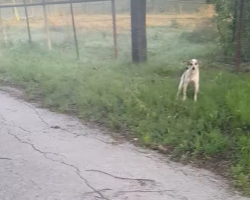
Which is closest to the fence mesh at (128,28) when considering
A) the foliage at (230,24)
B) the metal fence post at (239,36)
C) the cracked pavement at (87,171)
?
the foliage at (230,24)

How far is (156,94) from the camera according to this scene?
598 cm

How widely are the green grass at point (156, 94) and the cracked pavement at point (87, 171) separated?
32 cm

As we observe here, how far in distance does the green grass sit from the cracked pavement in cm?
32

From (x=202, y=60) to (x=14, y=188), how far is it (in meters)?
5.03

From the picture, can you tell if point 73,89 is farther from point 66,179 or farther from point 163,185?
point 163,185

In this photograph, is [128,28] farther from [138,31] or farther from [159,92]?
[159,92]

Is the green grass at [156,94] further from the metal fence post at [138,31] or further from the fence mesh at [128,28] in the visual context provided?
the metal fence post at [138,31]

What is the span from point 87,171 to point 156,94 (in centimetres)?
210

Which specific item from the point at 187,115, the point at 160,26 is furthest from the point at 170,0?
the point at 187,115

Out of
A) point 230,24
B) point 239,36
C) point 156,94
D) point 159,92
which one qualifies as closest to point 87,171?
point 156,94

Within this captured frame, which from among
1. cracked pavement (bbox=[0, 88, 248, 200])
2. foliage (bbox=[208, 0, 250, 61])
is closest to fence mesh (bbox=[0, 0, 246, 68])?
foliage (bbox=[208, 0, 250, 61])

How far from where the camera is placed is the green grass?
460 centimetres

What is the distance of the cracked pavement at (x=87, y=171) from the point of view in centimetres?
379

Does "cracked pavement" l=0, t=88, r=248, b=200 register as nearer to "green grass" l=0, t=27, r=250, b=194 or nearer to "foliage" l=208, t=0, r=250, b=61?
"green grass" l=0, t=27, r=250, b=194
